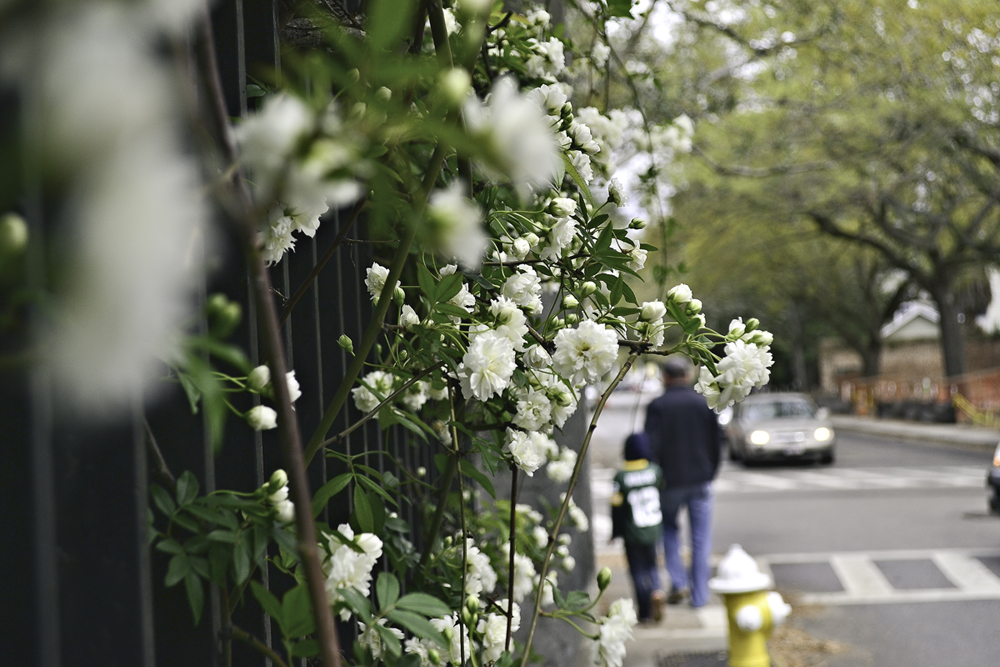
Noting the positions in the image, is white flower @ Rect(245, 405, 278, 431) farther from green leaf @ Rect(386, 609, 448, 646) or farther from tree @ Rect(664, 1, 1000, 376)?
tree @ Rect(664, 1, 1000, 376)

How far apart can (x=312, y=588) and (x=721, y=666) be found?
491cm

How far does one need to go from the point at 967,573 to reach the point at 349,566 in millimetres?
8012

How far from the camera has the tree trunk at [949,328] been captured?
25750mm

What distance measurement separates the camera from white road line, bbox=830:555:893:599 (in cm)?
731

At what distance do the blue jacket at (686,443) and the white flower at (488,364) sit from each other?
5.84m

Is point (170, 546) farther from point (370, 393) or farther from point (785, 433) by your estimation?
point (785, 433)

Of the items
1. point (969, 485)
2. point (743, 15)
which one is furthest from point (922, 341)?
point (743, 15)

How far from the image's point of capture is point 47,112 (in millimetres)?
448

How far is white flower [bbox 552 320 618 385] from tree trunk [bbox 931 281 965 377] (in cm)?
2727

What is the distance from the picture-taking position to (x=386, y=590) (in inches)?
45.5

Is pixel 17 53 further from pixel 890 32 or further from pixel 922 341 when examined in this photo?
pixel 922 341

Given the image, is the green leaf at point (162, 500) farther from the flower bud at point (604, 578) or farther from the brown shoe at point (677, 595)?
the brown shoe at point (677, 595)

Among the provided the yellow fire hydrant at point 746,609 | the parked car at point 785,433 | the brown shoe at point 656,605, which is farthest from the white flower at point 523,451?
the parked car at point 785,433

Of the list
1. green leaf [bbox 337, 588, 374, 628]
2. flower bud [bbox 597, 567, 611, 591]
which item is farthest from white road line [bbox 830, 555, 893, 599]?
green leaf [bbox 337, 588, 374, 628]
